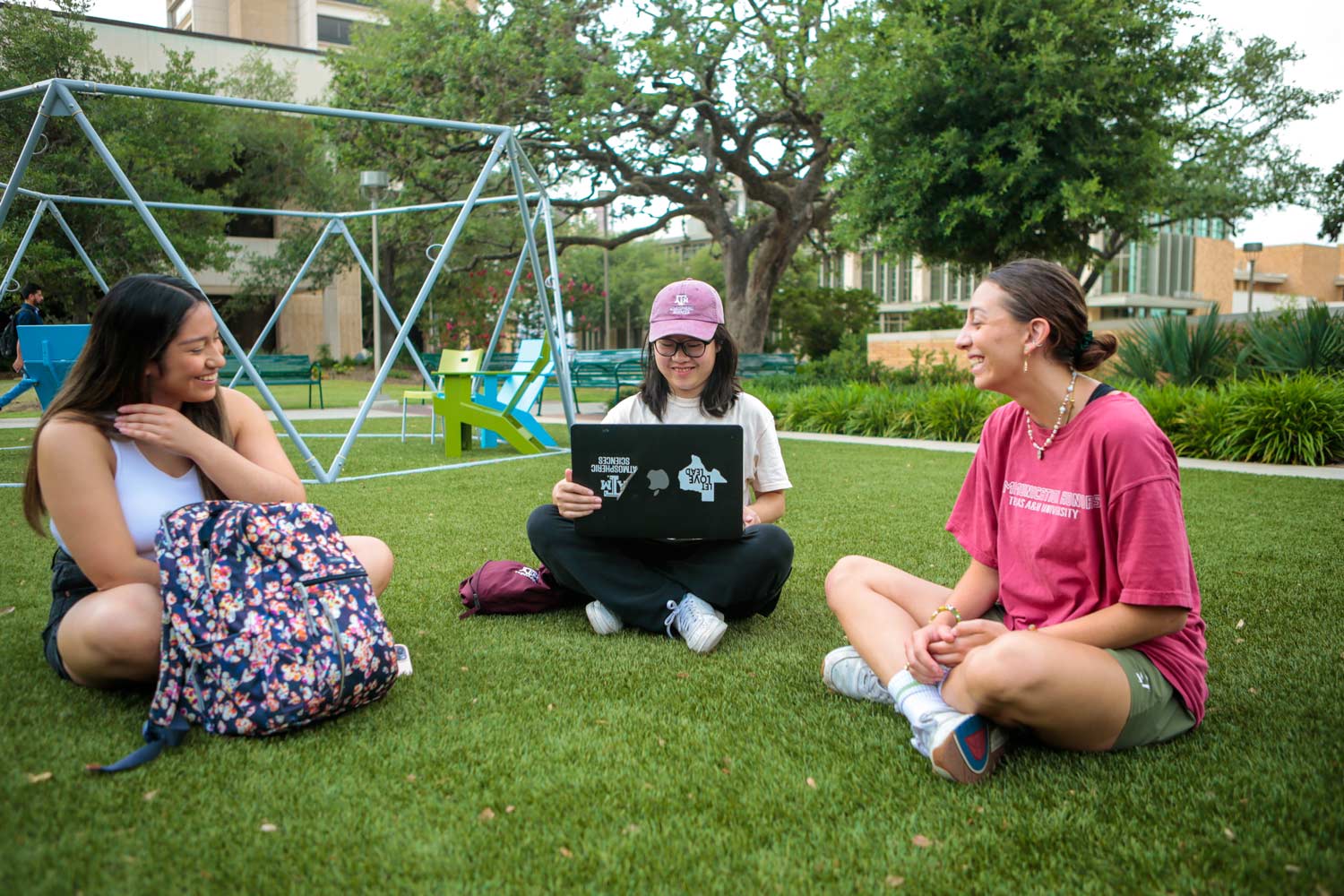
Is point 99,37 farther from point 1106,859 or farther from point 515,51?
point 1106,859

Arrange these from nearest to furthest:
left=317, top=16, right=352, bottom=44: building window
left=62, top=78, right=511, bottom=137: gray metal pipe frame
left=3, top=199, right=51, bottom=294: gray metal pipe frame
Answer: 1. left=62, top=78, right=511, bottom=137: gray metal pipe frame
2. left=3, top=199, right=51, bottom=294: gray metal pipe frame
3. left=317, top=16, right=352, bottom=44: building window

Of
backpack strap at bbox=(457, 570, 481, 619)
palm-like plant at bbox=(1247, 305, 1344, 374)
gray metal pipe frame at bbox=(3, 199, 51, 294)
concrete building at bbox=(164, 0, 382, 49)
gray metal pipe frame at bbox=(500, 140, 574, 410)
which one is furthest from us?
concrete building at bbox=(164, 0, 382, 49)

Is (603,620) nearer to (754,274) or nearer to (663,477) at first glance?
(663,477)

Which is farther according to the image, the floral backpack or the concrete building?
the concrete building

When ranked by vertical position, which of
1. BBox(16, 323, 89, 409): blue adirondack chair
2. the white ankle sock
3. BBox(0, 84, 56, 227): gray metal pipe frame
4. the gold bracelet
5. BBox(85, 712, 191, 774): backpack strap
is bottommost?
BBox(85, 712, 191, 774): backpack strap

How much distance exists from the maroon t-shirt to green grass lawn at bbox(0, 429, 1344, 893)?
1.16 ft

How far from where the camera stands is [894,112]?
1294cm

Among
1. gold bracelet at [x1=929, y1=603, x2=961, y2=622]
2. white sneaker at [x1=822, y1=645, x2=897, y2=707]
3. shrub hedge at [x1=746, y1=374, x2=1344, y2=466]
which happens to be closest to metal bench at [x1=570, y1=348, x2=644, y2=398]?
shrub hedge at [x1=746, y1=374, x2=1344, y2=466]

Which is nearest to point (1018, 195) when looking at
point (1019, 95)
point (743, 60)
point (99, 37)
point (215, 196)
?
point (1019, 95)

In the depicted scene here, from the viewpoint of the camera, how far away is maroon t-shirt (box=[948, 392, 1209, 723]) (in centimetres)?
220

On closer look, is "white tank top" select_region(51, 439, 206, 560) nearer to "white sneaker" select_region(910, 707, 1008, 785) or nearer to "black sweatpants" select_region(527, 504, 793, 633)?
"black sweatpants" select_region(527, 504, 793, 633)

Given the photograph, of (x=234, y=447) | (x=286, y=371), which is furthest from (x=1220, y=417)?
(x=286, y=371)

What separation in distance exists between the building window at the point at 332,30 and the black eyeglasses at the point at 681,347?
175ft

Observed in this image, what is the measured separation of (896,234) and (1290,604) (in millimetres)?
10229
